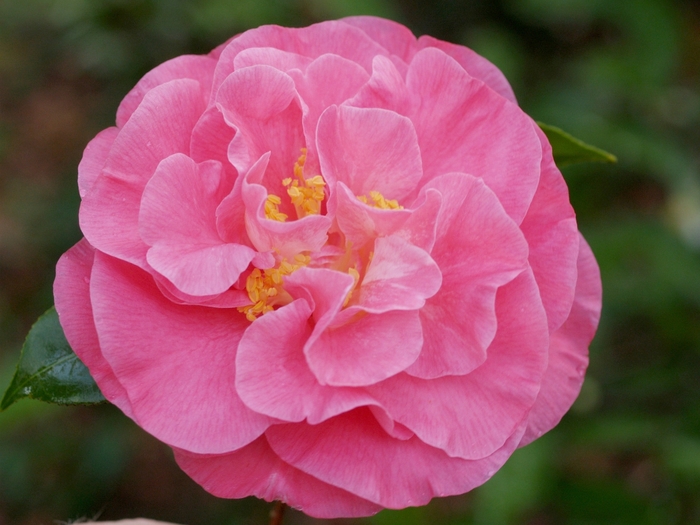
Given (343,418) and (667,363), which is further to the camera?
(667,363)

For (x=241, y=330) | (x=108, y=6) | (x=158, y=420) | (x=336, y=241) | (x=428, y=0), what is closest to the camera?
(x=158, y=420)

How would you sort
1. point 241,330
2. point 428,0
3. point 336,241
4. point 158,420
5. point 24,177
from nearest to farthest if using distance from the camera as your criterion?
point 158,420 < point 241,330 < point 336,241 < point 428,0 < point 24,177

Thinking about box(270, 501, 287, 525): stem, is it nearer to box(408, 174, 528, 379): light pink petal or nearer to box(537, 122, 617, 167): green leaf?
box(408, 174, 528, 379): light pink petal

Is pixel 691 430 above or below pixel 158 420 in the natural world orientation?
below

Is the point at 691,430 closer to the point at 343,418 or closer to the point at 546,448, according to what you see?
the point at 546,448

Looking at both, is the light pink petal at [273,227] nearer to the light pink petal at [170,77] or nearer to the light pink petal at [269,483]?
the light pink petal at [170,77]

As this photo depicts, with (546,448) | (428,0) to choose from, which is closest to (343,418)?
(546,448)

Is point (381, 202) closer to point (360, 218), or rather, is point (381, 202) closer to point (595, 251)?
point (360, 218)

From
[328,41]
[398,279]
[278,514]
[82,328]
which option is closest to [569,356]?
[398,279]
